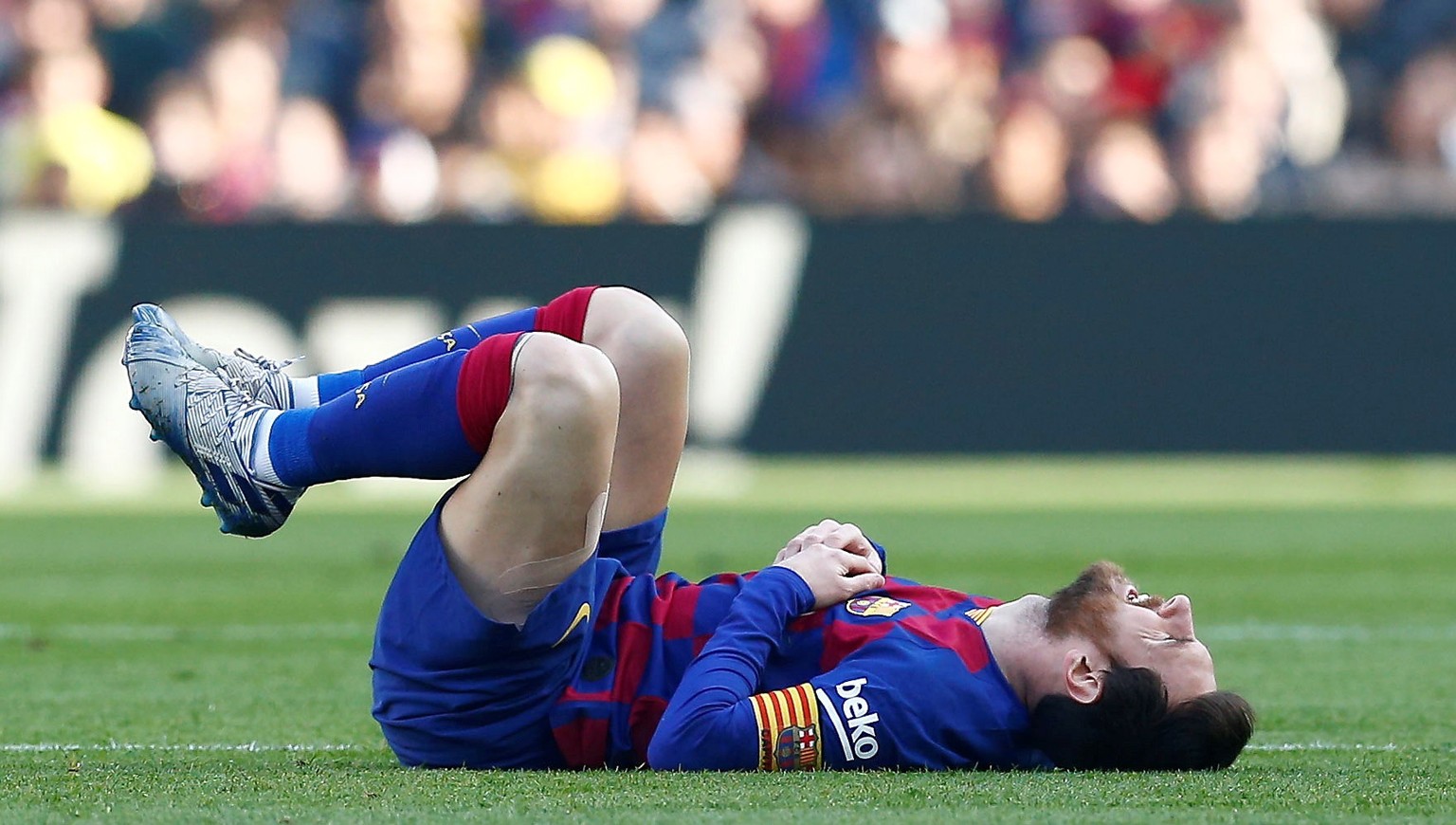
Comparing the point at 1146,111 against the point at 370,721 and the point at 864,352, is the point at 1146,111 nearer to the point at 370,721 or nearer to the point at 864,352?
the point at 864,352

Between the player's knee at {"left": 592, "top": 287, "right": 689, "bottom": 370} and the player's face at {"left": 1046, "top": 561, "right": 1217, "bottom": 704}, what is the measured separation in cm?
80

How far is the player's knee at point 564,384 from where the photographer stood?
10.7 feet

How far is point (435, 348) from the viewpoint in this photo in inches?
153

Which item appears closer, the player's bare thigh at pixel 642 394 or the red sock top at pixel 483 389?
the red sock top at pixel 483 389

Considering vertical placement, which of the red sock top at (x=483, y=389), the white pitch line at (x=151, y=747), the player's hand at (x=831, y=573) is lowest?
the white pitch line at (x=151, y=747)

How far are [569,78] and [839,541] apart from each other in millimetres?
8752

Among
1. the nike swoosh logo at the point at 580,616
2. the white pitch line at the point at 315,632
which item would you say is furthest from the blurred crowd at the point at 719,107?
the nike swoosh logo at the point at 580,616

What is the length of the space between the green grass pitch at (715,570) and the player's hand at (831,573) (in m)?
0.33

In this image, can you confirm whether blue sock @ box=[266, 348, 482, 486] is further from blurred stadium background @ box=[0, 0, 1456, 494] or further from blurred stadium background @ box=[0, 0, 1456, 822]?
blurred stadium background @ box=[0, 0, 1456, 494]

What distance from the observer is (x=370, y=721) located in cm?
430

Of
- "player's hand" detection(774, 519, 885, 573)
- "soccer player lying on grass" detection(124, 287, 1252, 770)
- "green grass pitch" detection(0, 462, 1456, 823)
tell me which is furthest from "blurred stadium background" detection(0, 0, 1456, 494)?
"soccer player lying on grass" detection(124, 287, 1252, 770)

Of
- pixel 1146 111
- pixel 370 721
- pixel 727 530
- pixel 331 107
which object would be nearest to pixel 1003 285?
pixel 1146 111

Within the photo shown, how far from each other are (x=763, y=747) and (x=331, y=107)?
9415mm

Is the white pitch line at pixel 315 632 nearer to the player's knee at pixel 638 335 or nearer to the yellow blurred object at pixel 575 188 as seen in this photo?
the player's knee at pixel 638 335
